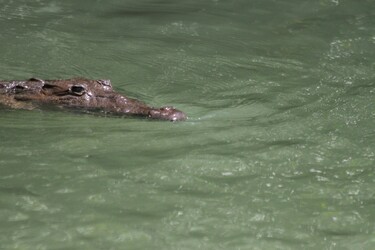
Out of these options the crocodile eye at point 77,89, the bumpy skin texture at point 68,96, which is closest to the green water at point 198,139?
the bumpy skin texture at point 68,96

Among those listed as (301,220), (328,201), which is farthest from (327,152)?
(301,220)

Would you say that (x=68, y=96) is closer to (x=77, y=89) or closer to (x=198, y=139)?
(x=77, y=89)

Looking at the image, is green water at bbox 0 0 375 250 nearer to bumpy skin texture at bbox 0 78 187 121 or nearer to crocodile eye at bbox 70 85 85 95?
bumpy skin texture at bbox 0 78 187 121

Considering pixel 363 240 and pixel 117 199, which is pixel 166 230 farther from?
pixel 363 240

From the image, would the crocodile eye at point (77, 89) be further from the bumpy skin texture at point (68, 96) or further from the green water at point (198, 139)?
the green water at point (198, 139)

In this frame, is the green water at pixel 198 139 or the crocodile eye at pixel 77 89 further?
the crocodile eye at pixel 77 89

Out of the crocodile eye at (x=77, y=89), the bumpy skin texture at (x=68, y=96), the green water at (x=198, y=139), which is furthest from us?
the crocodile eye at (x=77, y=89)

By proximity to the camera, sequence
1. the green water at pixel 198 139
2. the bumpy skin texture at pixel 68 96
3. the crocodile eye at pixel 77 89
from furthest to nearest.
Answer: the crocodile eye at pixel 77 89 → the bumpy skin texture at pixel 68 96 → the green water at pixel 198 139
